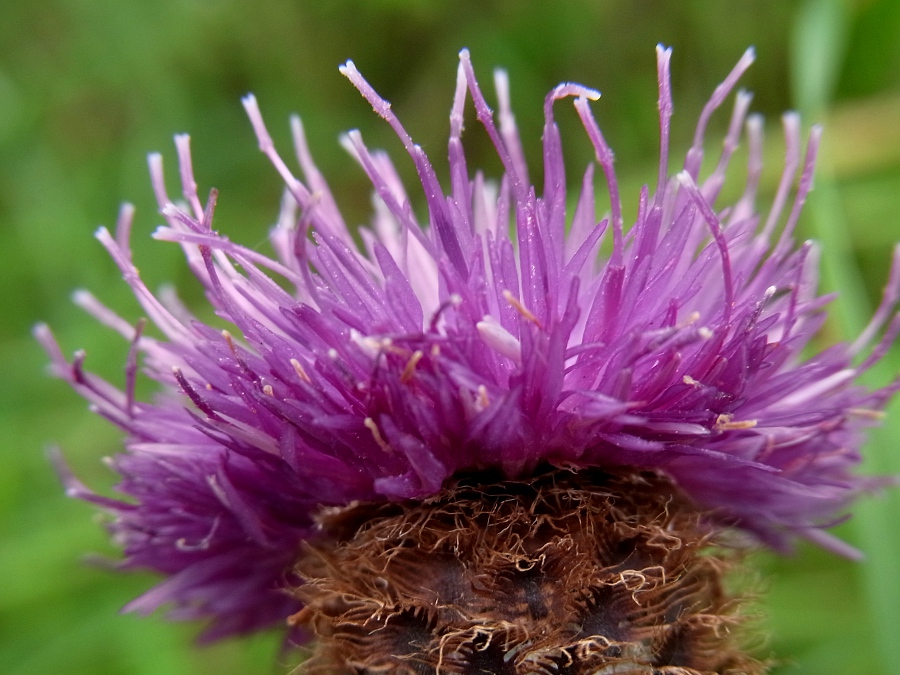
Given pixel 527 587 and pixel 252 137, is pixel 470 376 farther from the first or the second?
pixel 252 137

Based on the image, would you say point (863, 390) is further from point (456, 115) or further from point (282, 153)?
point (282, 153)

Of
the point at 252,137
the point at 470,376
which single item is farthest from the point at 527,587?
the point at 252,137

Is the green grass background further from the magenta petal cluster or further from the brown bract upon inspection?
the brown bract

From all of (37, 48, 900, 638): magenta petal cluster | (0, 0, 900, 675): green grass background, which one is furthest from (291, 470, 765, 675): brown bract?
(0, 0, 900, 675): green grass background

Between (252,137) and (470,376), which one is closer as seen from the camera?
(470,376)

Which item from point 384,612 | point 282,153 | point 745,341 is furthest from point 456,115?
point 282,153
